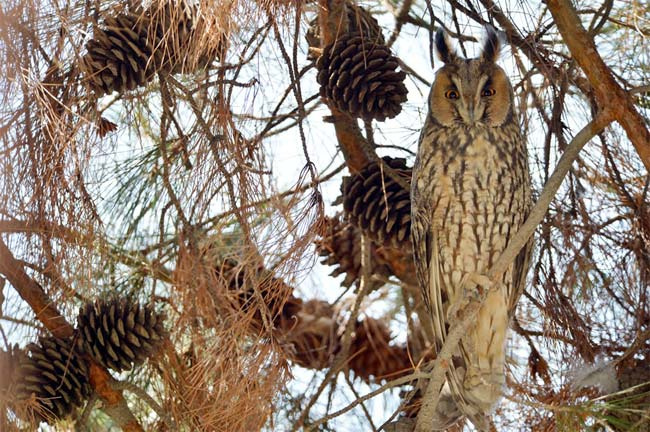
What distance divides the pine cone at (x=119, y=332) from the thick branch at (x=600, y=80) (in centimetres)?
103

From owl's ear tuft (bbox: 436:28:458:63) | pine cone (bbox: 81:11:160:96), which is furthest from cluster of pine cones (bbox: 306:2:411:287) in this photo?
pine cone (bbox: 81:11:160:96)

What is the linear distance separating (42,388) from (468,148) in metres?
1.12

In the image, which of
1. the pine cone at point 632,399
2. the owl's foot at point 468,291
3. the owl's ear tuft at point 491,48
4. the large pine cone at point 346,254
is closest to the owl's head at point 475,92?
the owl's ear tuft at point 491,48

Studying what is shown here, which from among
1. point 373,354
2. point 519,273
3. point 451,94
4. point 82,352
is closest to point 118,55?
point 82,352

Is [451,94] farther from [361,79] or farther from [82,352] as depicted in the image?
[82,352]

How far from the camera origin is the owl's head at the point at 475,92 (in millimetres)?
2105

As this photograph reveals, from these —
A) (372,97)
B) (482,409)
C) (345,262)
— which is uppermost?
(372,97)

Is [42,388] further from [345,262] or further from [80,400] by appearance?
[345,262]

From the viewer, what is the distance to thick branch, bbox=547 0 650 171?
160 cm

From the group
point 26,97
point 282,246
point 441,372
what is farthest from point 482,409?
point 26,97

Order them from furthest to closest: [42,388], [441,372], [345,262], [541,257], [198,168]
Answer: [345,262] < [541,257] < [42,388] < [198,168] < [441,372]

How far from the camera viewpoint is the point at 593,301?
209cm

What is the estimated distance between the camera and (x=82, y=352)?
74.1 inches

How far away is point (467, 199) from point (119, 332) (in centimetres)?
87
